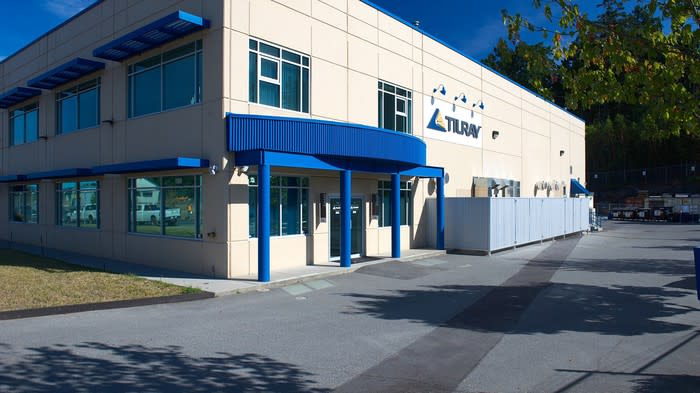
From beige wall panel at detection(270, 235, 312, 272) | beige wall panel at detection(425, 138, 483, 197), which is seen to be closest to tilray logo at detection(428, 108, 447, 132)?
beige wall panel at detection(425, 138, 483, 197)

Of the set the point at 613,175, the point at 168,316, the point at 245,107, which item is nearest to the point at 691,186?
the point at 613,175

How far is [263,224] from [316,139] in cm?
269

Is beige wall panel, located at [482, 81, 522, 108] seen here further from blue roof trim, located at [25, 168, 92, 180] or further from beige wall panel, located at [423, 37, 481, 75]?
blue roof trim, located at [25, 168, 92, 180]

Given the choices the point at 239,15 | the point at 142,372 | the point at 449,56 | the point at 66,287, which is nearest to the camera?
the point at 142,372

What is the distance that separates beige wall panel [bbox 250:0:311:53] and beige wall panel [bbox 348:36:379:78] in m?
1.93

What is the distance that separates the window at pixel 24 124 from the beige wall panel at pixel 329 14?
Answer: 44.1 feet

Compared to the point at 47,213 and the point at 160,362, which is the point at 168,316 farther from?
the point at 47,213

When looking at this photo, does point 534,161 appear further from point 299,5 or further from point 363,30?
point 299,5

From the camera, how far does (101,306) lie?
31.1 feet

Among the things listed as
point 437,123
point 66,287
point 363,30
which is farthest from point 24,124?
point 437,123

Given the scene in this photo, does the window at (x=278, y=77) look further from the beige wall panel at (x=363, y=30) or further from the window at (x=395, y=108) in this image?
the window at (x=395, y=108)

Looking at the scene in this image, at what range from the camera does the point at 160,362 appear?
6.38 m

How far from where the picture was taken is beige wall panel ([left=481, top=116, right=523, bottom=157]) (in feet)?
81.8

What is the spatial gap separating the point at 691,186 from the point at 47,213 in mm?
59958
